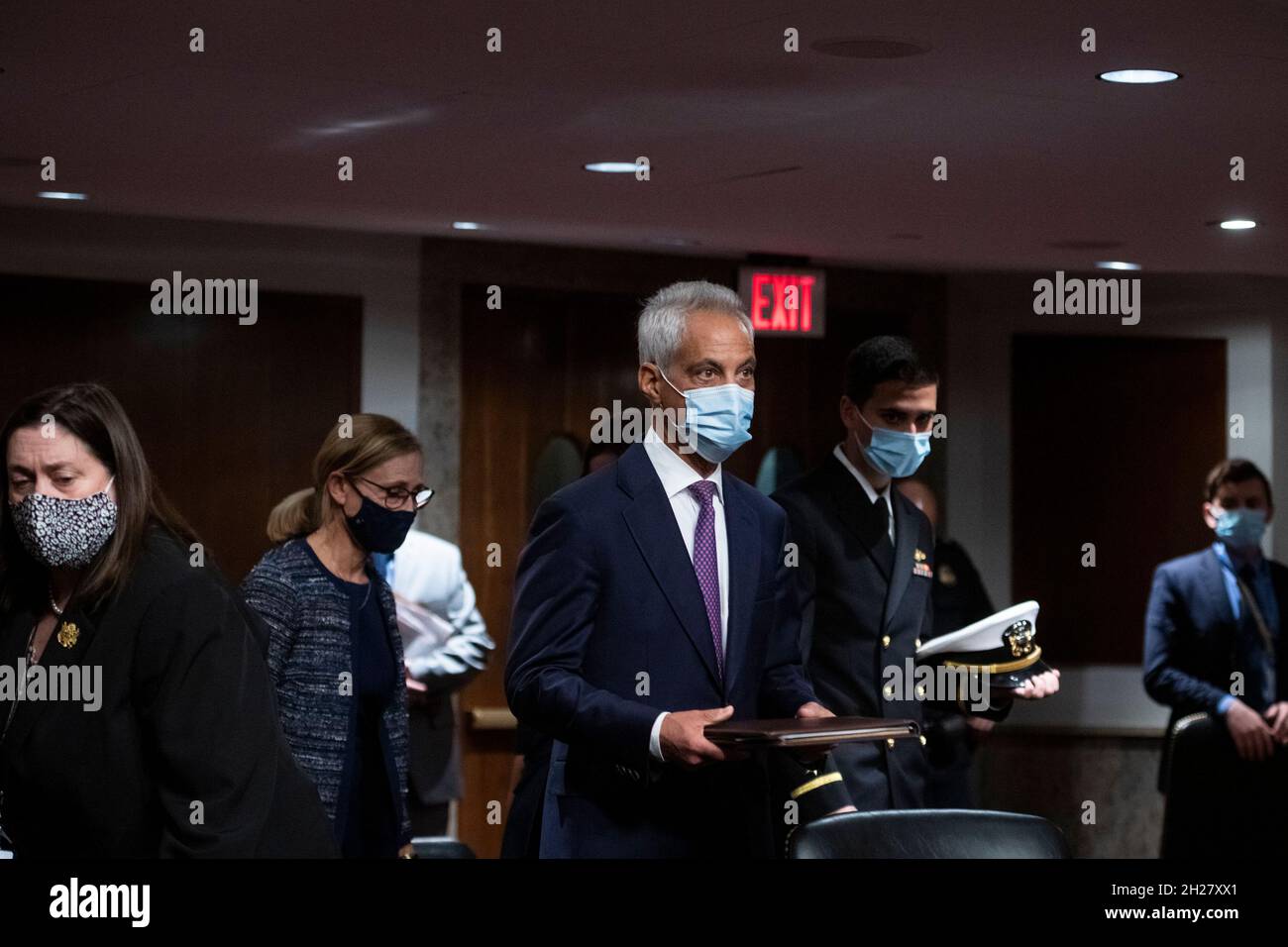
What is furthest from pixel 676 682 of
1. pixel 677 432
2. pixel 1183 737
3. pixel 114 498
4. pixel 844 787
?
pixel 1183 737

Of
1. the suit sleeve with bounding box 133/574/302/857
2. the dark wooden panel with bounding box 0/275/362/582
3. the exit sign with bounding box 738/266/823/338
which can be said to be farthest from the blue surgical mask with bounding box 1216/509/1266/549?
the suit sleeve with bounding box 133/574/302/857

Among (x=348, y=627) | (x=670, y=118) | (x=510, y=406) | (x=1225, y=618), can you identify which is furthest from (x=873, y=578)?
(x=510, y=406)

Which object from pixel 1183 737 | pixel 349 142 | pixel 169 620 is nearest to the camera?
pixel 169 620

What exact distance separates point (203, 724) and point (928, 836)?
43.5 inches

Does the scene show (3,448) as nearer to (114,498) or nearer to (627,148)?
(114,498)

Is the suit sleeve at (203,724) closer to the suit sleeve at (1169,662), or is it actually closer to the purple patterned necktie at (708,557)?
the purple patterned necktie at (708,557)

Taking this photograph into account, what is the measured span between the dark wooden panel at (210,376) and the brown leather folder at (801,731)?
4.58m

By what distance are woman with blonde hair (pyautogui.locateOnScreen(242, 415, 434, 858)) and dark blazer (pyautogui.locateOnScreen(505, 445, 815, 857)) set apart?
81cm

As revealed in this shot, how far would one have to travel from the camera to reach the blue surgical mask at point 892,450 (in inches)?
154

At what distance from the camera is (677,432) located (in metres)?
3.05

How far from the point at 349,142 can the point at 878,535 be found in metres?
2.21

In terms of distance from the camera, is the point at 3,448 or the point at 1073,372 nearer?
the point at 3,448

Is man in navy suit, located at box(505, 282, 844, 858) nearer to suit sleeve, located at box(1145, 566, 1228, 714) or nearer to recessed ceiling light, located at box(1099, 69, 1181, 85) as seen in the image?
recessed ceiling light, located at box(1099, 69, 1181, 85)

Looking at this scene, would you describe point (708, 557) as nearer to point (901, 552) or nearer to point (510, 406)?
point (901, 552)
